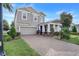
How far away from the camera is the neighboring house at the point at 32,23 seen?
15.1ft

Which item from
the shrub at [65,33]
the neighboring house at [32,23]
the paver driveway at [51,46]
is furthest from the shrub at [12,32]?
the shrub at [65,33]

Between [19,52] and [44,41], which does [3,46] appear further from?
[44,41]

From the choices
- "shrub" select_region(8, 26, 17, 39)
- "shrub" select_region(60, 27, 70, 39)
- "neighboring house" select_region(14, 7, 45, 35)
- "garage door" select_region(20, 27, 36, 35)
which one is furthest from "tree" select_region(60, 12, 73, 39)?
"shrub" select_region(8, 26, 17, 39)

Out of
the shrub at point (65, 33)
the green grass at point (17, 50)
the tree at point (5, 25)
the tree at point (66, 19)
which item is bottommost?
the green grass at point (17, 50)

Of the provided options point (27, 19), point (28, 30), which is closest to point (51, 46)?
point (28, 30)

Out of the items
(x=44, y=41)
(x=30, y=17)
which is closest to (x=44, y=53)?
(x=44, y=41)

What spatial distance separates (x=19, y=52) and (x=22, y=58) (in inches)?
3.2

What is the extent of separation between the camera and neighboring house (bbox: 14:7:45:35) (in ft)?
15.1

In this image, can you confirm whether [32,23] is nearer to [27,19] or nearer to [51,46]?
[27,19]

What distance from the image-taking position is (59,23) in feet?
15.2

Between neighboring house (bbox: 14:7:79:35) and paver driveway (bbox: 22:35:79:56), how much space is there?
0.32 ft

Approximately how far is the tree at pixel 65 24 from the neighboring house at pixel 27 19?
0.24 meters

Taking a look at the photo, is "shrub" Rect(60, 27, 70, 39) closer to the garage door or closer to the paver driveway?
the paver driveway

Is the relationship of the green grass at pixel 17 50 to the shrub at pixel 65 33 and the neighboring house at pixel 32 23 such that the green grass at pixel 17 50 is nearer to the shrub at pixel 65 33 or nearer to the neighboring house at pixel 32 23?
the neighboring house at pixel 32 23
